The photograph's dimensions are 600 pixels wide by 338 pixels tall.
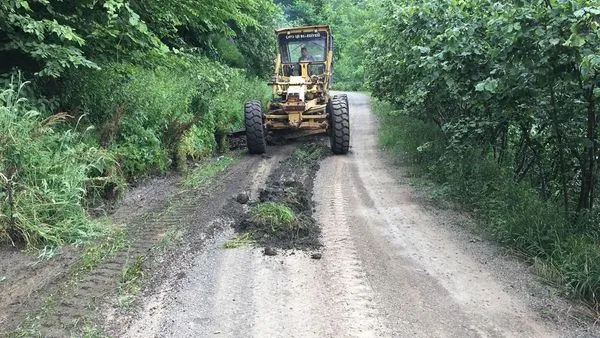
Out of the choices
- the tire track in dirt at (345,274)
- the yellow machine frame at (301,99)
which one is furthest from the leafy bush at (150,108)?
the tire track in dirt at (345,274)

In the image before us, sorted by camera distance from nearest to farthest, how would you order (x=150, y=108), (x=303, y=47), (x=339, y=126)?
(x=150, y=108) → (x=339, y=126) → (x=303, y=47)

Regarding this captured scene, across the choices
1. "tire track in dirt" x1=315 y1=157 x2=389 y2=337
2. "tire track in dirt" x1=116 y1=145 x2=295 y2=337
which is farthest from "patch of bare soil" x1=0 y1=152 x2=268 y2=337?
"tire track in dirt" x1=315 y1=157 x2=389 y2=337

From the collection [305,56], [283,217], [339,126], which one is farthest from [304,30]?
[283,217]

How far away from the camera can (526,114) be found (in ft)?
19.5

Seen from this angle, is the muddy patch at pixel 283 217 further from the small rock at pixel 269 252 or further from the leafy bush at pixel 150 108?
the leafy bush at pixel 150 108

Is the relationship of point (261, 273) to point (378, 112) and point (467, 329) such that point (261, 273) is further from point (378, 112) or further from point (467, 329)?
point (378, 112)

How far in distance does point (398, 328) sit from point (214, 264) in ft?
6.39

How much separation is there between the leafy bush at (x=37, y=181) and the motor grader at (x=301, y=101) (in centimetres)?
541

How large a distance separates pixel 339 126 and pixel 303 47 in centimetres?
314

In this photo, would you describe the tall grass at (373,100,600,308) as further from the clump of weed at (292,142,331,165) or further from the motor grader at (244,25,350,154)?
the motor grader at (244,25,350,154)

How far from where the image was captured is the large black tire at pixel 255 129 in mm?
10906

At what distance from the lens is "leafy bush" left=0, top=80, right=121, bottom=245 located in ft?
16.2

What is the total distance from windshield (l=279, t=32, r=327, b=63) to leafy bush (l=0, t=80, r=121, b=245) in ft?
25.5

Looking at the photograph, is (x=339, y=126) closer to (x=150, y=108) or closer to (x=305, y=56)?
(x=305, y=56)
